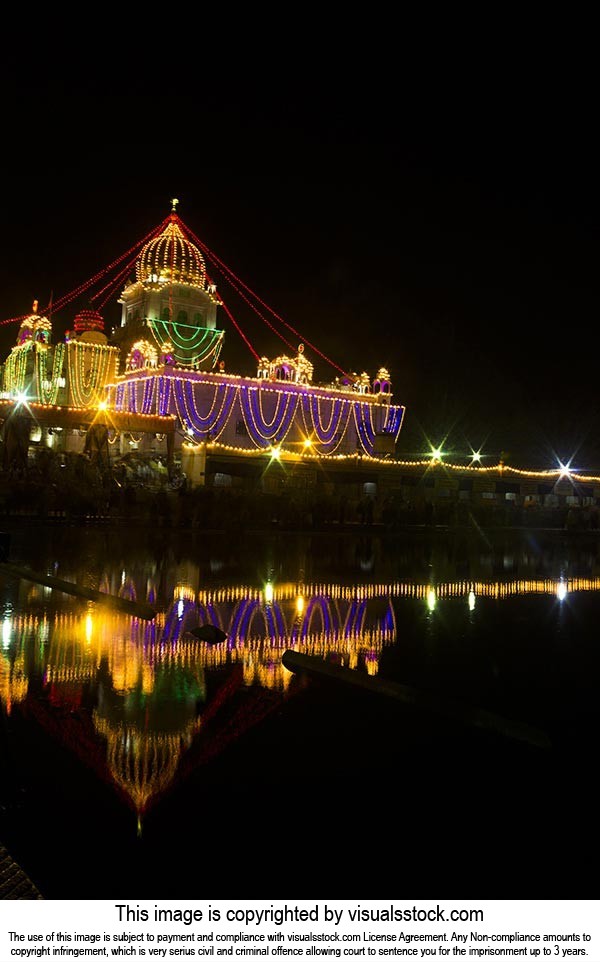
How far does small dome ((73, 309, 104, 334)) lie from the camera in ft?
163

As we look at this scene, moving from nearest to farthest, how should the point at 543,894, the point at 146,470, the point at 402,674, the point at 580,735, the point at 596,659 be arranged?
the point at 543,894
the point at 580,735
the point at 402,674
the point at 596,659
the point at 146,470

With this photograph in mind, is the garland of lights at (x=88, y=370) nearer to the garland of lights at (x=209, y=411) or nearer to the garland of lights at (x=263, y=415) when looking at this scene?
the garland of lights at (x=209, y=411)

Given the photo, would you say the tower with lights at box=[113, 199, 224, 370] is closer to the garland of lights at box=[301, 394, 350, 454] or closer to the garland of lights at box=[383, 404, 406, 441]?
the garland of lights at box=[301, 394, 350, 454]

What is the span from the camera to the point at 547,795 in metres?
4.41

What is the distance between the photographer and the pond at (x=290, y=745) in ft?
11.7

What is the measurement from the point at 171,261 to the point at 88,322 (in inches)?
241

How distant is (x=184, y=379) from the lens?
43781 millimetres

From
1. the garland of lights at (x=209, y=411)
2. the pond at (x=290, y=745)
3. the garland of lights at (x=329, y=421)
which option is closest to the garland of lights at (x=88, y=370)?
the garland of lights at (x=209, y=411)

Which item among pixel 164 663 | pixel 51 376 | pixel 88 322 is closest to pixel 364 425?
pixel 88 322

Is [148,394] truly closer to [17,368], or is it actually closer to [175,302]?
[175,302]

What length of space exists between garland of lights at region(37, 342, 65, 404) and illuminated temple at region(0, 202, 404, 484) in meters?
0.07

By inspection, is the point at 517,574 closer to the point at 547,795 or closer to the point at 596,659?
the point at 596,659

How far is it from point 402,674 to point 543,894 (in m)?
3.76

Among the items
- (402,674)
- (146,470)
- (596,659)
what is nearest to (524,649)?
(596,659)
